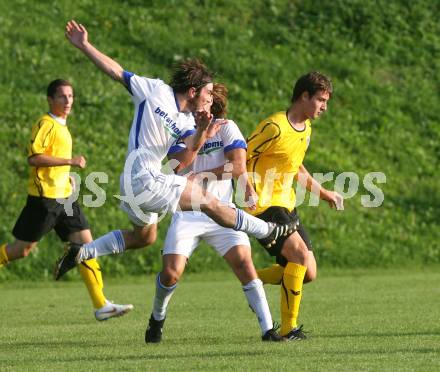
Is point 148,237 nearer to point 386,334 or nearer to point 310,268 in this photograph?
point 310,268

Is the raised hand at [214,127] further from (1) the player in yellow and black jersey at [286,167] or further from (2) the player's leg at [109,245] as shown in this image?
(2) the player's leg at [109,245]

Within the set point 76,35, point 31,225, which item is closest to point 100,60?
point 76,35

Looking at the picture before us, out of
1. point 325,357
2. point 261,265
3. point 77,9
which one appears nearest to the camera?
point 325,357

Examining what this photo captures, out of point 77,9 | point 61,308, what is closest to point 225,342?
point 61,308

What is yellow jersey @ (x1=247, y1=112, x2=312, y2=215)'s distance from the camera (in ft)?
27.3

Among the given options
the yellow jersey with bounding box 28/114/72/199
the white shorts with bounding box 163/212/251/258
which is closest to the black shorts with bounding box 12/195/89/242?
the yellow jersey with bounding box 28/114/72/199

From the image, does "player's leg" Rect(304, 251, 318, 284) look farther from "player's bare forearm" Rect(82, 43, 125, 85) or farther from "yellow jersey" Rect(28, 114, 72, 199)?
"yellow jersey" Rect(28, 114, 72, 199)

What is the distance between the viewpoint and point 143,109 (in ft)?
24.6

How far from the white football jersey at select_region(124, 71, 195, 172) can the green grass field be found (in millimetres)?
1309

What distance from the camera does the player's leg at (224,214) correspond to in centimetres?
754

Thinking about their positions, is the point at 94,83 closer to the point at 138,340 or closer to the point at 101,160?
the point at 101,160

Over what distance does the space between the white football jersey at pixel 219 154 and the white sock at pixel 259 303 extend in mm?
630

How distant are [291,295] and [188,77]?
185cm

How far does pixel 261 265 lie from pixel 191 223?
28.6 feet
